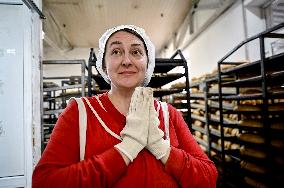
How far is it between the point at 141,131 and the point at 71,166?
0.29 meters

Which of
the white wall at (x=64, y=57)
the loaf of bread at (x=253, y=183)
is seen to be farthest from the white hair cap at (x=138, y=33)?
the white wall at (x=64, y=57)

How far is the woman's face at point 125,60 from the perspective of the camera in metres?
1.10

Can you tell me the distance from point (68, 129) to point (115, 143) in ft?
0.64

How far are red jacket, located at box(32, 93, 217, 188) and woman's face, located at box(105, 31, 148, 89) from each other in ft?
0.46

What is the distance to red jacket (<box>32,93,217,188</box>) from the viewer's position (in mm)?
886

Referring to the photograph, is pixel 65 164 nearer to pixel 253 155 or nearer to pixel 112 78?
pixel 112 78

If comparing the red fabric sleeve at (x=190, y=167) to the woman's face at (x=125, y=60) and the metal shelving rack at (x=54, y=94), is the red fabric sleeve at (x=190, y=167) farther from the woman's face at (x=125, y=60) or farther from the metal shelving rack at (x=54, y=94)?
the metal shelving rack at (x=54, y=94)

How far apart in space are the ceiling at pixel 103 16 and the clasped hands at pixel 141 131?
19.4 feet

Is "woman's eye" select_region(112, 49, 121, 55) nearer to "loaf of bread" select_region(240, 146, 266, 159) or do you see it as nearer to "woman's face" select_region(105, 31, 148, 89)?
"woman's face" select_region(105, 31, 148, 89)

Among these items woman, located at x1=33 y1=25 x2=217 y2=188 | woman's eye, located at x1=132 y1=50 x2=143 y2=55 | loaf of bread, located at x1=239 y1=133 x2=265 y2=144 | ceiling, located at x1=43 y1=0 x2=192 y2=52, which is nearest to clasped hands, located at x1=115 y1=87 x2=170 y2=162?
woman, located at x1=33 y1=25 x2=217 y2=188

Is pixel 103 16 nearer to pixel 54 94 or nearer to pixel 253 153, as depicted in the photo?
pixel 54 94

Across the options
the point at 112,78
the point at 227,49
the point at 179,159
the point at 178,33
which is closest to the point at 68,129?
the point at 112,78

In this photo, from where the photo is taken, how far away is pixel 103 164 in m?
0.89

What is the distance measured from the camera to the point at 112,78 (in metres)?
1.12
